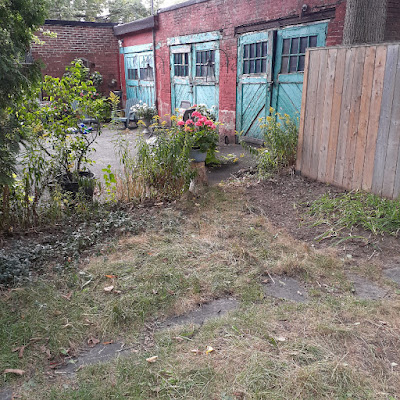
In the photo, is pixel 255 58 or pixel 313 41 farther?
pixel 255 58

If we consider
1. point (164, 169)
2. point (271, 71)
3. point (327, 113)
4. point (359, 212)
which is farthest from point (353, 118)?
point (271, 71)

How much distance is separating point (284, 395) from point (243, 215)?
2.92 metres

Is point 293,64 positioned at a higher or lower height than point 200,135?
higher

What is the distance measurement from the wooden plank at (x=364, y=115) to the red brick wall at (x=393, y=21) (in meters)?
2.20

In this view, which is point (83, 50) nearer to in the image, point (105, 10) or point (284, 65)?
point (284, 65)

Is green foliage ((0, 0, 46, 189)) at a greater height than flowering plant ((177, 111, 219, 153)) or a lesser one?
greater

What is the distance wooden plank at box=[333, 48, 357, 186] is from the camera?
502cm

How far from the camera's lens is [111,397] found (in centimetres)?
213

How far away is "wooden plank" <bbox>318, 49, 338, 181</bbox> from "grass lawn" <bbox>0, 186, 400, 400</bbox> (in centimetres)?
191

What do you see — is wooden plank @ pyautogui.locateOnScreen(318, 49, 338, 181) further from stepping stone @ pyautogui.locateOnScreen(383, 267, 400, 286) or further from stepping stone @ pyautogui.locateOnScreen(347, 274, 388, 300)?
stepping stone @ pyautogui.locateOnScreen(347, 274, 388, 300)

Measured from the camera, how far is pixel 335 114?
532 cm

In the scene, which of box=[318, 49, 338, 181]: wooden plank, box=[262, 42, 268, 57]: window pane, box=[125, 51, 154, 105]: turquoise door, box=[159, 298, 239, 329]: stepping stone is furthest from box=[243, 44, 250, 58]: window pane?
box=[159, 298, 239, 329]: stepping stone

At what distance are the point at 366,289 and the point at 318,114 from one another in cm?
311

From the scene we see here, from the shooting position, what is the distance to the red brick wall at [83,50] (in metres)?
15.1
